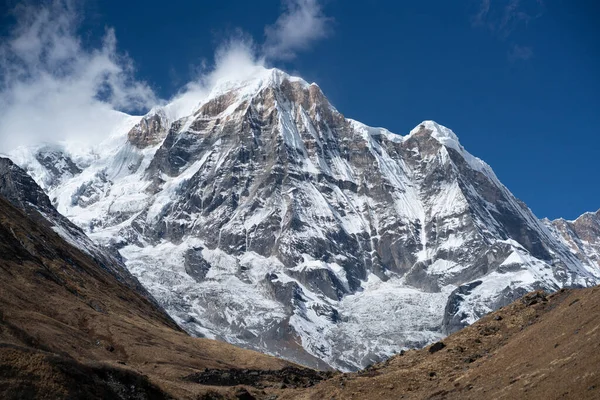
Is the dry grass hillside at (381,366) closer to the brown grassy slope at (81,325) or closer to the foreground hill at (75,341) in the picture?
the foreground hill at (75,341)

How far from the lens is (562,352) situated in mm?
48875

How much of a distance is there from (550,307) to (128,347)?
78.2m

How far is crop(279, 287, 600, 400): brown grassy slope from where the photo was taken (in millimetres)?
45000

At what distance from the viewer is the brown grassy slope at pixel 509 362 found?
1772 inches

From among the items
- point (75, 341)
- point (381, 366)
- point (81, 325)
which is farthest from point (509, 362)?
point (81, 325)

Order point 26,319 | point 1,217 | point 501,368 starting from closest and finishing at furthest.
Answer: point 501,368, point 26,319, point 1,217

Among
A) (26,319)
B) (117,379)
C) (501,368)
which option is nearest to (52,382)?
(117,379)

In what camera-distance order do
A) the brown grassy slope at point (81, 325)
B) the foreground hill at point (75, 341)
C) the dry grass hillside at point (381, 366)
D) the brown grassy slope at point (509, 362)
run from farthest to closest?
the brown grassy slope at point (81, 325) < the foreground hill at point (75, 341) < the dry grass hillside at point (381, 366) < the brown grassy slope at point (509, 362)

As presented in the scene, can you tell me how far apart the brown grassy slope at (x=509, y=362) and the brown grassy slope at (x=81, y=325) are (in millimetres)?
18794

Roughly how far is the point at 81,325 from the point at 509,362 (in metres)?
93.0

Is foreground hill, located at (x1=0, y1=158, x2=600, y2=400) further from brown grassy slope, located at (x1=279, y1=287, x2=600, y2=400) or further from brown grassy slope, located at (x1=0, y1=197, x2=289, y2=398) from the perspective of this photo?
brown grassy slope, located at (x1=0, y1=197, x2=289, y2=398)

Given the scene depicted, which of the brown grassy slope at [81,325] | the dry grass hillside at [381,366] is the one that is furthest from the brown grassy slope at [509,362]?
the brown grassy slope at [81,325]

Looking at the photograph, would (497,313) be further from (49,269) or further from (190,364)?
(49,269)

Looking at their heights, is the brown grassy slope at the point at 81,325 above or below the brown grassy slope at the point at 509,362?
above
